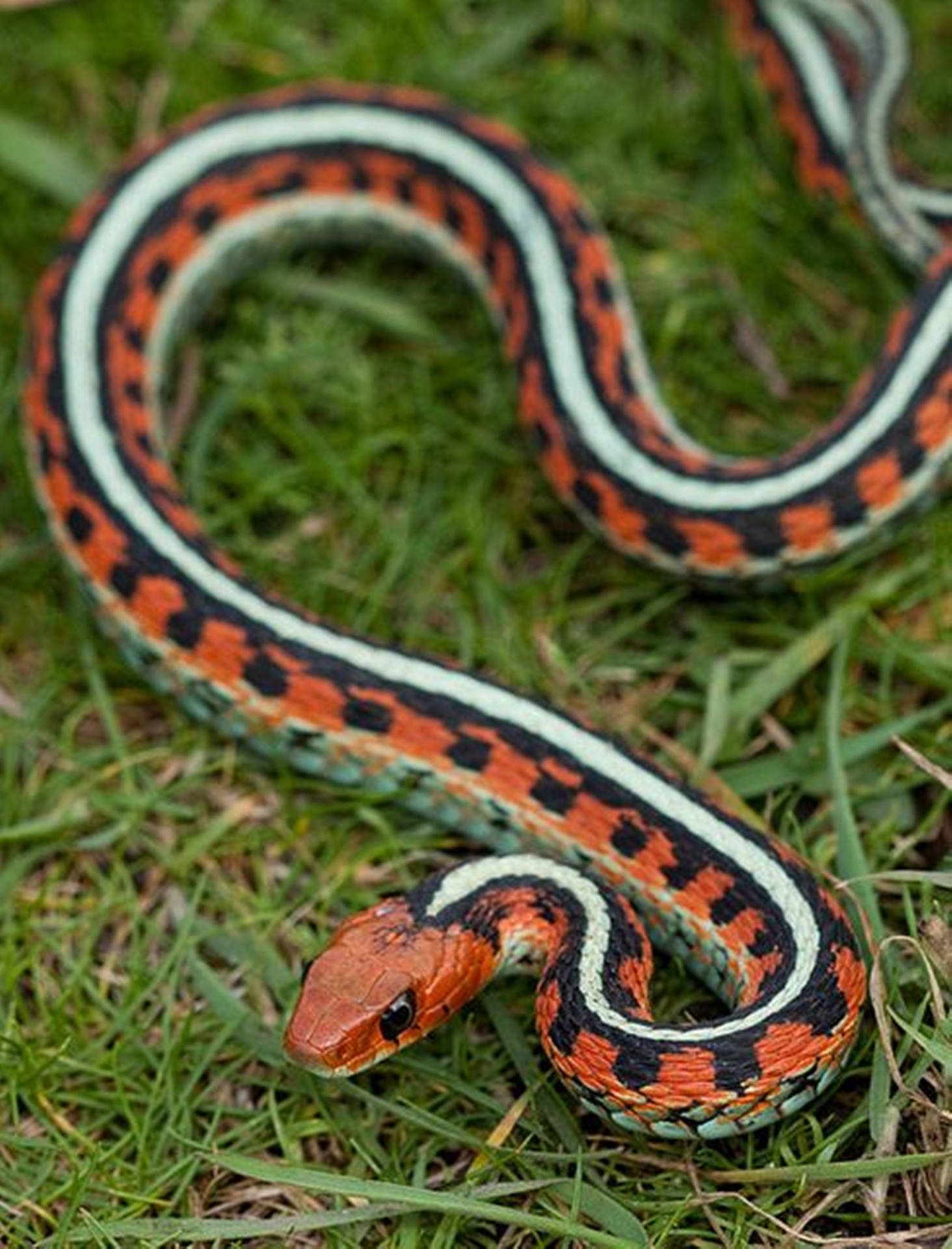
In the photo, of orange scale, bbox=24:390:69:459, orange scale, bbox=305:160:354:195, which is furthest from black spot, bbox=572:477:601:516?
orange scale, bbox=24:390:69:459

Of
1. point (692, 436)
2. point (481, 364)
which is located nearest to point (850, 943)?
point (692, 436)

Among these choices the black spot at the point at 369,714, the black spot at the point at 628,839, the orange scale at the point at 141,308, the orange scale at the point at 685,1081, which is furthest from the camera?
the orange scale at the point at 141,308

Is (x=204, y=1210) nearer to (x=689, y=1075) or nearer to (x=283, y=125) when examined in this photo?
(x=689, y=1075)

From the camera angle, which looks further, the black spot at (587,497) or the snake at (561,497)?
the black spot at (587,497)

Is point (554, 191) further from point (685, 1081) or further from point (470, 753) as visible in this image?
point (685, 1081)

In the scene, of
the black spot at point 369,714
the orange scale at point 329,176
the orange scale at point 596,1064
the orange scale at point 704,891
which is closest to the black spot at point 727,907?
the orange scale at point 704,891

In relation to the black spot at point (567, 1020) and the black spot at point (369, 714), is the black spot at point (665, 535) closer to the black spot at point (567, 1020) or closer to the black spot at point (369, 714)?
the black spot at point (369, 714)

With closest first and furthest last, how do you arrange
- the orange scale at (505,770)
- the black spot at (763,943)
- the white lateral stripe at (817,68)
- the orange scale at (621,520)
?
1. the black spot at (763,943)
2. the orange scale at (505,770)
3. the orange scale at (621,520)
4. the white lateral stripe at (817,68)
